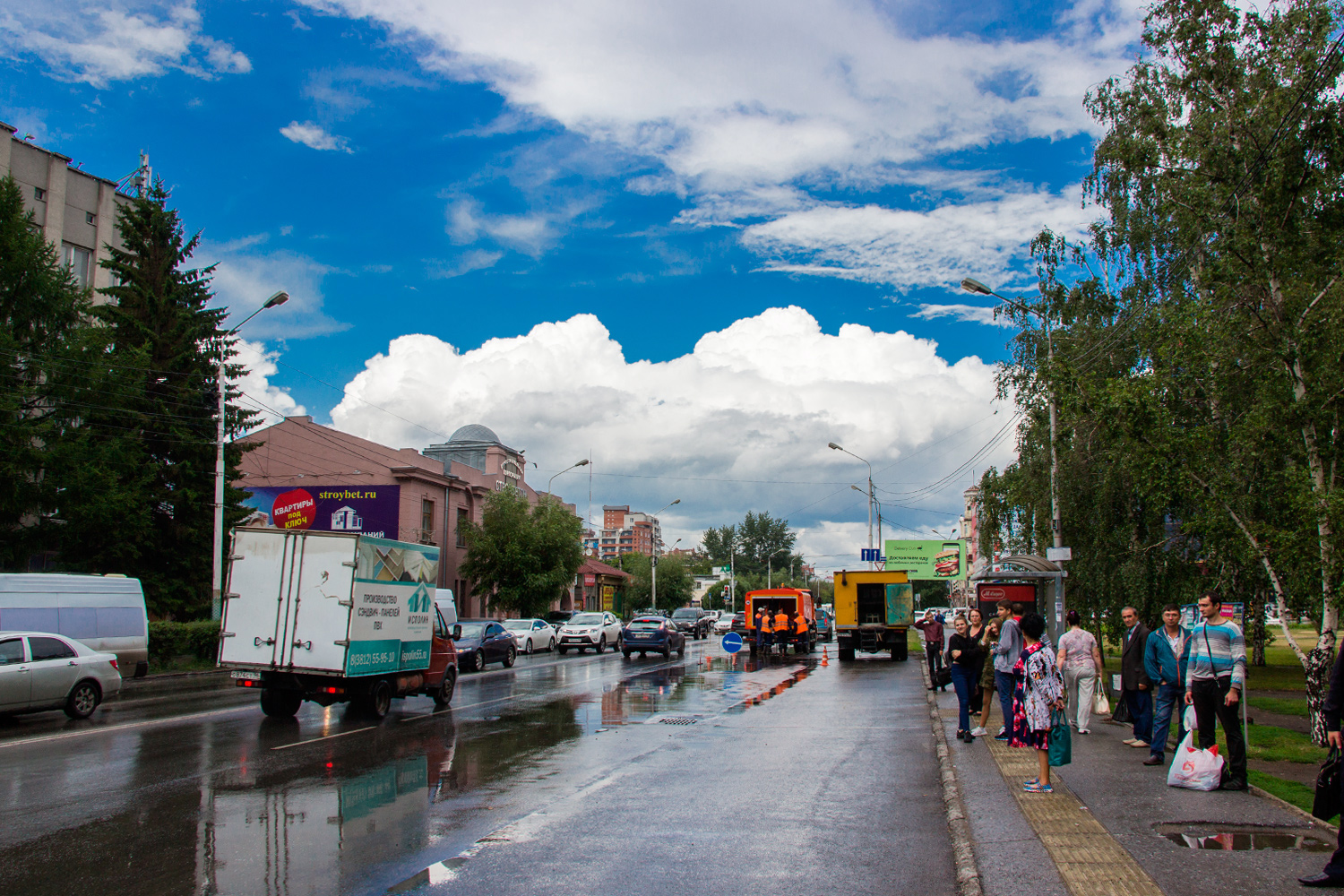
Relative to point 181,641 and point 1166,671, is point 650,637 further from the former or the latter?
point 1166,671

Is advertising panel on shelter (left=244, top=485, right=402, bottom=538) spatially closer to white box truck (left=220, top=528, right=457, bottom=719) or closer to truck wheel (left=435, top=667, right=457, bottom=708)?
truck wheel (left=435, top=667, right=457, bottom=708)

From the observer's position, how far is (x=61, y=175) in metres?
39.7

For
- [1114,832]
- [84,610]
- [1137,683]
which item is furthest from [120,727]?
[1137,683]

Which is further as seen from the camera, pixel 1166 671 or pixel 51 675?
pixel 51 675

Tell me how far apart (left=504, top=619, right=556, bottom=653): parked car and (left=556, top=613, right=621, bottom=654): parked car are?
502 mm

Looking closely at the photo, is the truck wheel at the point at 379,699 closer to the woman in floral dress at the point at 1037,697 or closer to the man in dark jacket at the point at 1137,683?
the woman in floral dress at the point at 1037,697

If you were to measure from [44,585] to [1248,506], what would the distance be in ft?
68.6

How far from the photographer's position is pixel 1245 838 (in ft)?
21.6

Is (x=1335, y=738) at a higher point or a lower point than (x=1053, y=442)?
lower

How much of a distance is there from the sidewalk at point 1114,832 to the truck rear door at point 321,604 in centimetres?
849

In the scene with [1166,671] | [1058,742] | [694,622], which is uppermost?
[1166,671]

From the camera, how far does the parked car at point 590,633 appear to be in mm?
36688

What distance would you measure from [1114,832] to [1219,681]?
9.17ft

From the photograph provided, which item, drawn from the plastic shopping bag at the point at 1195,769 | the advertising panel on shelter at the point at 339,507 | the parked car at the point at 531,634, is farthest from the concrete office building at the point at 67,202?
the plastic shopping bag at the point at 1195,769
